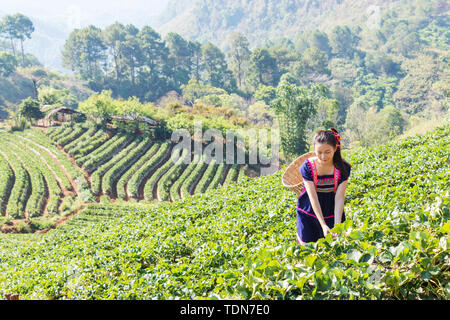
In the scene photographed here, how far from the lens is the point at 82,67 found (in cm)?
7156

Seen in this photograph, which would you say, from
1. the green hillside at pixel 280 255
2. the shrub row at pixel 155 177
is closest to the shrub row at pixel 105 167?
the shrub row at pixel 155 177

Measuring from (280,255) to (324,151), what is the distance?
101 cm

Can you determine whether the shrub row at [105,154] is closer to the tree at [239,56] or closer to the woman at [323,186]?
the woman at [323,186]

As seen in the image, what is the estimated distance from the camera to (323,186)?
307cm

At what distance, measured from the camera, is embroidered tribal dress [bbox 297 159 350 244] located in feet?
9.96

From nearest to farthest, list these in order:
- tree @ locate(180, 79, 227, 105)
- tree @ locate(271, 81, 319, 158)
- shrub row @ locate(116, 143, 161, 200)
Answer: shrub row @ locate(116, 143, 161, 200) → tree @ locate(271, 81, 319, 158) → tree @ locate(180, 79, 227, 105)

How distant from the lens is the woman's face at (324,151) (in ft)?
9.28

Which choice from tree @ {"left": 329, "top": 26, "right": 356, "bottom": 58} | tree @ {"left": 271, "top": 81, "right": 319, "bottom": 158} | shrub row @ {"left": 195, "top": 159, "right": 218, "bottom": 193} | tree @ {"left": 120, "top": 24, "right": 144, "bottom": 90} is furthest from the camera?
tree @ {"left": 329, "top": 26, "right": 356, "bottom": 58}

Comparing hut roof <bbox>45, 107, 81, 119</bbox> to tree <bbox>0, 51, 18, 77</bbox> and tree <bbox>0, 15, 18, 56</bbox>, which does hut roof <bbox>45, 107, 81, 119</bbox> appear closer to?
tree <bbox>0, 51, 18, 77</bbox>

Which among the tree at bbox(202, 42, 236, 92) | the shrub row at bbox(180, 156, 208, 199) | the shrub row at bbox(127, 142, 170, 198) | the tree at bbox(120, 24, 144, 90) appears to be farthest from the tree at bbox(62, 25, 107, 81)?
the shrub row at bbox(180, 156, 208, 199)

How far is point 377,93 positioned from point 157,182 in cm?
6023

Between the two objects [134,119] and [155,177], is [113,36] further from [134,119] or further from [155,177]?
[155,177]

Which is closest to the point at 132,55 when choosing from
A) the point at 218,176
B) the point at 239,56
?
the point at 239,56
